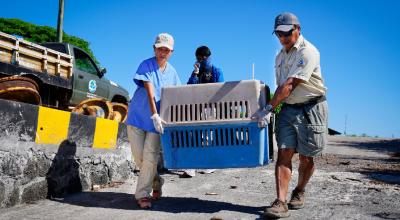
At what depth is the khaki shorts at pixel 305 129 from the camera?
3.47 meters

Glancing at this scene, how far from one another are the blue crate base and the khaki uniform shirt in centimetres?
48

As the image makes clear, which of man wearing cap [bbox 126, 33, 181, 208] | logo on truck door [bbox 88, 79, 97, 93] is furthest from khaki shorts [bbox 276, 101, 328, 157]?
logo on truck door [bbox 88, 79, 97, 93]

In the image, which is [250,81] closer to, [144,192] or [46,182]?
[144,192]

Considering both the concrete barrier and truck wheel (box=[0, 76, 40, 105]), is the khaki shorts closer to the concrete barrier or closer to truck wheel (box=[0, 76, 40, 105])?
the concrete barrier

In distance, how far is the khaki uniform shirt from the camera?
3.37 metres

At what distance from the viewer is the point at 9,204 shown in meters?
3.57

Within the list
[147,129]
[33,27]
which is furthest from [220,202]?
[33,27]

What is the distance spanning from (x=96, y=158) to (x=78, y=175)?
41cm

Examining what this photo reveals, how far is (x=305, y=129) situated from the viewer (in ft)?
11.5

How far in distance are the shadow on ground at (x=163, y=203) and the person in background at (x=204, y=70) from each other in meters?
1.77

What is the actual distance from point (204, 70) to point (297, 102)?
7.23ft

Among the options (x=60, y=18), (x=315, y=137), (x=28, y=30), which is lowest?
(x=315, y=137)

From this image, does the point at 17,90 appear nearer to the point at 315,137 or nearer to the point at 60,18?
the point at 315,137

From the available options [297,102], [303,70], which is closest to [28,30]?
[297,102]
